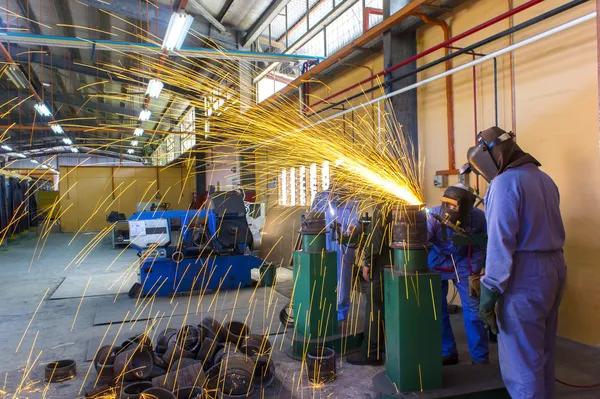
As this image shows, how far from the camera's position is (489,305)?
2244 mm

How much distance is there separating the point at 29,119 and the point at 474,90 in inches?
682

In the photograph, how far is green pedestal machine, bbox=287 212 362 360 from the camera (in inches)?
141

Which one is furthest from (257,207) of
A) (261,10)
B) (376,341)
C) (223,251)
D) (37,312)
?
(376,341)

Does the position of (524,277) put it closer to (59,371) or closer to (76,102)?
(59,371)

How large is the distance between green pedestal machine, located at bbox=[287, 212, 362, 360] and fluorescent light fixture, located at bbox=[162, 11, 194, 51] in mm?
3041

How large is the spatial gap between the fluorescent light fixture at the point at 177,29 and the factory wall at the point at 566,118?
10.8 feet

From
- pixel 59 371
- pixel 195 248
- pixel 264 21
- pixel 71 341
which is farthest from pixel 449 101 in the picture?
pixel 264 21

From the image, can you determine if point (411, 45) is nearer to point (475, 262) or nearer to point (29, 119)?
point (475, 262)

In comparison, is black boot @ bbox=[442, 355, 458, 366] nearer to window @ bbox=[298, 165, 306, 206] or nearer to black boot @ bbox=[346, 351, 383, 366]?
black boot @ bbox=[346, 351, 383, 366]

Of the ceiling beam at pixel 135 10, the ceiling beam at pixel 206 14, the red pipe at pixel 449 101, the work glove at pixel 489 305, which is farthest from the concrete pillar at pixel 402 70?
the ceiling beam at pixel 206 14

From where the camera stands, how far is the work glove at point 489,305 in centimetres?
223

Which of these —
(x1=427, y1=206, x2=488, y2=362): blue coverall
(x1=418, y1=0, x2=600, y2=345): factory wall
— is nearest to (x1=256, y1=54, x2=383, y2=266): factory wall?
(x1=418, y1=0, x2=600, y2=345): factory wall

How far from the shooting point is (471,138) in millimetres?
4691

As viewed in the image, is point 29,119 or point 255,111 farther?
point 29,119
